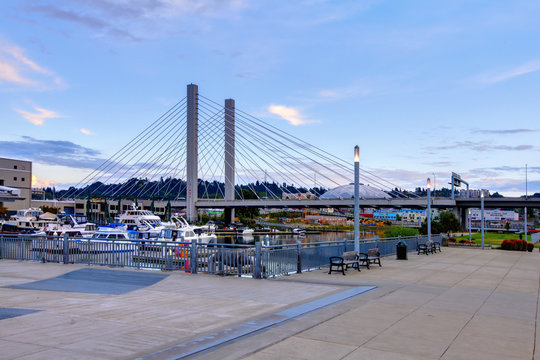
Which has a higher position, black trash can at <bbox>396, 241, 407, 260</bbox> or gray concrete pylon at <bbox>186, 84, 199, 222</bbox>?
gray concrete pylon at <bbox>186, 84, 199, 222</bbox>

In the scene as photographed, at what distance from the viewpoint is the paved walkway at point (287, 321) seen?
714 cm

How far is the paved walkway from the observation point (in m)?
7.14

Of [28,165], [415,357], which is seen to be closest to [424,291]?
[415,357]

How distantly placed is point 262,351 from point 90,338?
2850 millimetres

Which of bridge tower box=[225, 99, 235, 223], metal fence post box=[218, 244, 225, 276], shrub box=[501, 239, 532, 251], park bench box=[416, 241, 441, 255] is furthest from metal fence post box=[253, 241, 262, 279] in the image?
bridge tower box=[225, 99, 235, 223]

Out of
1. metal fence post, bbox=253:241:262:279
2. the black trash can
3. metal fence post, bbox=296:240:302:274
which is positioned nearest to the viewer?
metal fence post, bbox=253:241:262:279

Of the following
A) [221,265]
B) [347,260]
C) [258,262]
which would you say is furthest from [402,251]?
[221,265]

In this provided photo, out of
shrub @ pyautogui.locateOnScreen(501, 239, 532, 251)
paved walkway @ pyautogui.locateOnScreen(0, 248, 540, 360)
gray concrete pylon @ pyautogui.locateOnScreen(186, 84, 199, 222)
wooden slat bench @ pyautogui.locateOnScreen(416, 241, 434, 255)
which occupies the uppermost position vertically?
gray concrete pylon @ pyautogui.locateOnScreen(186, 84, 199, 222)

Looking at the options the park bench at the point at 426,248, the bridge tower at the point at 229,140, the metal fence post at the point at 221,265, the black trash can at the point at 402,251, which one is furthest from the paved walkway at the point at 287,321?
the bridge tower at the point at 229,140

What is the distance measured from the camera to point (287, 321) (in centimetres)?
898

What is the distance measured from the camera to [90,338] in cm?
764

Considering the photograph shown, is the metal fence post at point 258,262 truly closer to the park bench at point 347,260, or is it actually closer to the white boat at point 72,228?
the park bench at point 347,260

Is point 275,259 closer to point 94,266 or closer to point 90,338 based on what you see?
point 94,266

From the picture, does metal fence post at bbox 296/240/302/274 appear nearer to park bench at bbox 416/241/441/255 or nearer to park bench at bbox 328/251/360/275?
park bench at bbox 328/251/360/275
